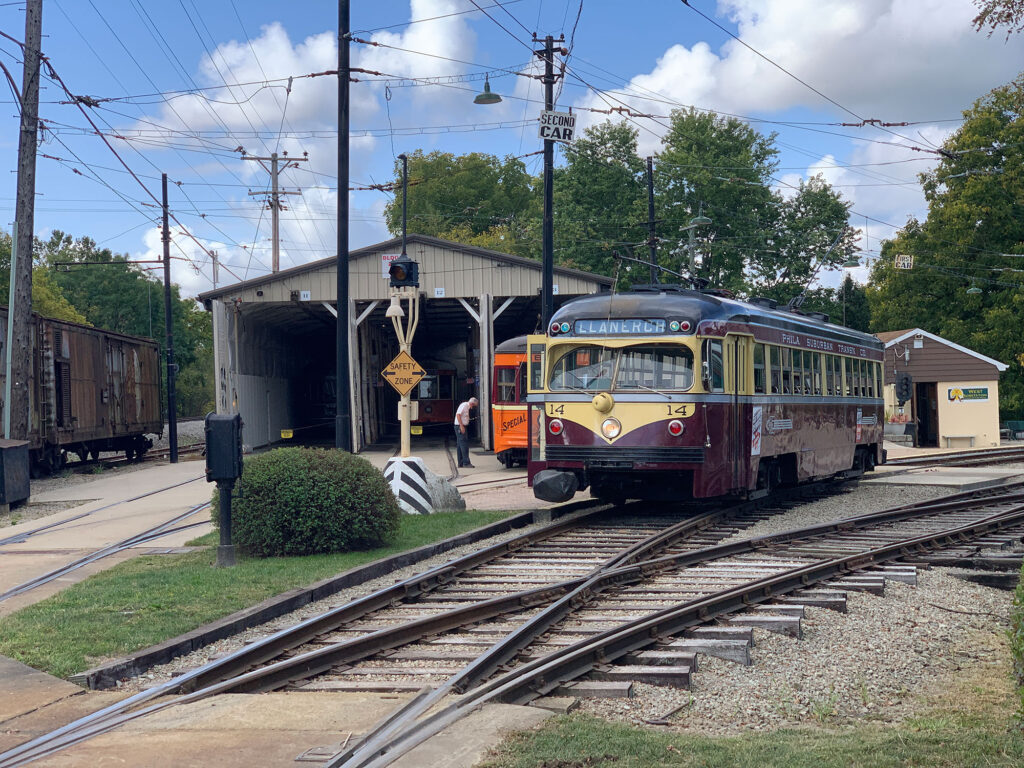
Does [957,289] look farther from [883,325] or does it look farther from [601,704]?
[601,704]

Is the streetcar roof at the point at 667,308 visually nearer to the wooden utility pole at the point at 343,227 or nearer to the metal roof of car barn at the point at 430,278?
the wooden utility pole at the point at 343,227

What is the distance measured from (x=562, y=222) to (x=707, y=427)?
4716 centimetres

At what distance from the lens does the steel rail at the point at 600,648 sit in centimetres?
542

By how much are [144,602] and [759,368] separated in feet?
31.5

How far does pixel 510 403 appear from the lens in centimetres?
2752

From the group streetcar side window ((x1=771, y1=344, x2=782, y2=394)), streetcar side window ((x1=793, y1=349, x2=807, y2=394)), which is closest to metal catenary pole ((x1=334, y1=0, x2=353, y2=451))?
streetcar side window ((x1=771, y1=344, x2=782, y2=394))

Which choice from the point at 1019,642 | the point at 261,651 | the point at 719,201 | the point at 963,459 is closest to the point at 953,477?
the point at 963,459

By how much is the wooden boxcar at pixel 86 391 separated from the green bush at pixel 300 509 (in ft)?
48.1

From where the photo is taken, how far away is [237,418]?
11.0 meters

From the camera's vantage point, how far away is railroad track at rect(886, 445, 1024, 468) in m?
28.4

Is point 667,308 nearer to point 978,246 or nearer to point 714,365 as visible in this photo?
point 714,365

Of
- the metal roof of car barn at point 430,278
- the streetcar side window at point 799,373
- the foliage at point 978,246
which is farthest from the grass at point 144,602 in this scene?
the foliage at point 978,246

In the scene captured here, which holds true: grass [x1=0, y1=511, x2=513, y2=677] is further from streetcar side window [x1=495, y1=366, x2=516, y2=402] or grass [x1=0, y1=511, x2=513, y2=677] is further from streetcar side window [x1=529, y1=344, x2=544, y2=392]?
streetcar side window [x1=495, y1=366, x2=516, y2=402]

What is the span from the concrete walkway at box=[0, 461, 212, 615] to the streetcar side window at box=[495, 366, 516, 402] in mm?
7484
